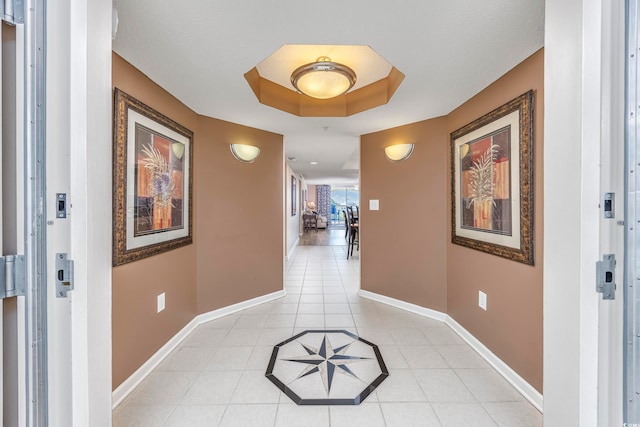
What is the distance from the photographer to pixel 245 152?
9.04 feet

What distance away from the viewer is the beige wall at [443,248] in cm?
152

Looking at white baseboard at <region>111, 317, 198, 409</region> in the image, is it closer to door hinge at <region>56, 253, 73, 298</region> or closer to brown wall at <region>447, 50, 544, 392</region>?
door hinge at <region>56, 253, 73, 298</region>

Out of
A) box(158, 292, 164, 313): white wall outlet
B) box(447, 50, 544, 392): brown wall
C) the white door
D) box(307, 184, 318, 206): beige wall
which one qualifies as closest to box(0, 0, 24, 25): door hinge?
the white door

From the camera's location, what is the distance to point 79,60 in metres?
0.80

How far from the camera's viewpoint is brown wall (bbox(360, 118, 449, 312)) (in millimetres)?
2533

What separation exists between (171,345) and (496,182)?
2.78 m

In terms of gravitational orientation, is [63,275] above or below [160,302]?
above

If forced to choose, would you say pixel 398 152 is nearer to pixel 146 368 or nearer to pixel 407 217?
pixel 407 217

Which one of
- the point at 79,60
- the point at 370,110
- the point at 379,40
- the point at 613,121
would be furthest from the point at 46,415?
the point at 370,110

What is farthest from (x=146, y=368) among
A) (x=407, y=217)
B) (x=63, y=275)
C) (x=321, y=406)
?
(x=407, y=217)

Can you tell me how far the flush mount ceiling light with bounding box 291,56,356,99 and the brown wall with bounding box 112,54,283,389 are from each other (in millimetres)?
1059

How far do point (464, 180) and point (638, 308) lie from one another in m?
1.63

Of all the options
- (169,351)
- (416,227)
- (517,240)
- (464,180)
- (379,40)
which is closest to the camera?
(379,40)

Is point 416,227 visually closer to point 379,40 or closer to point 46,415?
point 379,40
